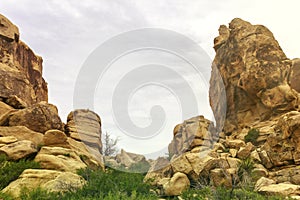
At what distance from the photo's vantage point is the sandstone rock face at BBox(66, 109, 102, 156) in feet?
88.9

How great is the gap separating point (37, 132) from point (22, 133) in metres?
1.43

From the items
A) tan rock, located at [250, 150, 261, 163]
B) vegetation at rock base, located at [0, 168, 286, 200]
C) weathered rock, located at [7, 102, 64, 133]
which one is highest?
weathered rock, located at [7, 102, 64, 133]

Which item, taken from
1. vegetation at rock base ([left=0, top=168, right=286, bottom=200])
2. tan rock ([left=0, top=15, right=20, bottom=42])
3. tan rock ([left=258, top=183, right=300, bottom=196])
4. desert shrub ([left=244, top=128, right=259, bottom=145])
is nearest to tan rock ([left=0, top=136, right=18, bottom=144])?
vegetation at rock base ([left=0, top=168, right=286, bottom=200])

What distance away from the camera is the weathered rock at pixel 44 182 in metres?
10.9

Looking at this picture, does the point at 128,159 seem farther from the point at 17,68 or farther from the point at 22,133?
the point at 22,133

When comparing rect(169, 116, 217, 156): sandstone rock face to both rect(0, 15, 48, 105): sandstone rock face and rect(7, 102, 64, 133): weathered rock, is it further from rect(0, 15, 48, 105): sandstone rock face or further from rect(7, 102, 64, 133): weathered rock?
rect(0, 15, 48, 105): sandstone rock face

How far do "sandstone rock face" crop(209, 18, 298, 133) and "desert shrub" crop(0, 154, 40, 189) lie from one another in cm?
3016

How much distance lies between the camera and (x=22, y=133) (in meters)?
20.1

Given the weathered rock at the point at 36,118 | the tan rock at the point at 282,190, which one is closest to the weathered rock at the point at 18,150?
the weathered rock at the point at 36,118

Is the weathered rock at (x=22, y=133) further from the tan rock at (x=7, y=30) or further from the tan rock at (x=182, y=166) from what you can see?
the tan rock at (x=7, y=30)

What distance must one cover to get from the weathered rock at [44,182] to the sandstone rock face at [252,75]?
29.5 m

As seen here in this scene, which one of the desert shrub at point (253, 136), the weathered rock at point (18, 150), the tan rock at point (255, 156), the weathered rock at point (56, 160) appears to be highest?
the desert shrub at point (253, 136)

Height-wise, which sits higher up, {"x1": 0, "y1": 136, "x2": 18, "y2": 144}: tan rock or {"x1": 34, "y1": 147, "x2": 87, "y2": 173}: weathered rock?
{"x1": 0, "y1": 136, "x2": 18, "y2": 144}: tan rock

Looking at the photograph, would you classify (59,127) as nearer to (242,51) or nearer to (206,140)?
(206,140)
